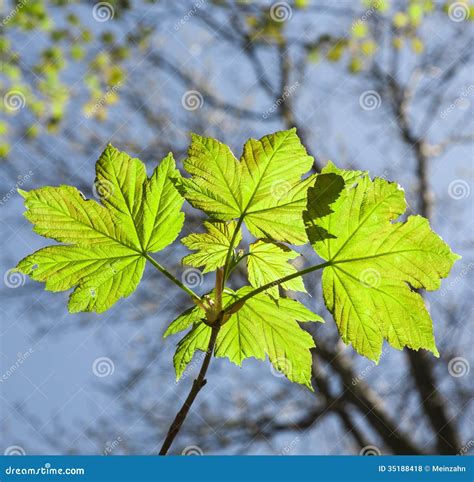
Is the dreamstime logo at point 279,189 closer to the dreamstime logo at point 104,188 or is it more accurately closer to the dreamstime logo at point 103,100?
the dreamstime logo at point 104,188

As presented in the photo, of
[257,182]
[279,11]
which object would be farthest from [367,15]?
[257,182]

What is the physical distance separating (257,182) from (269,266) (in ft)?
0.41

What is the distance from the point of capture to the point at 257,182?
2.67 ft

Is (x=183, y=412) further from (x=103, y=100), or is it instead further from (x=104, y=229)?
(x=103, y=100)

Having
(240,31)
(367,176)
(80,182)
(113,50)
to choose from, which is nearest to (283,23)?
(240,31)

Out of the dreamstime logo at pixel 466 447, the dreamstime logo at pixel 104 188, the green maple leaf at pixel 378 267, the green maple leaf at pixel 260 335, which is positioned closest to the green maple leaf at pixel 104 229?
the dreamstime logo at pixel 104 188

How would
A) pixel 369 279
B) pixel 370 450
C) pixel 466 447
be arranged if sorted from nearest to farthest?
pixel 369 279
pixel 466 447
pixel 370 450

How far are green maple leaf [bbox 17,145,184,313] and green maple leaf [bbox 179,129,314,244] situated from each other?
0.16 ft

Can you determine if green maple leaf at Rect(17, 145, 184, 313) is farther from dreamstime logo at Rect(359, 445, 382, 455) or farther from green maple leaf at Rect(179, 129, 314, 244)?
dreamstime logo at Rect(359, 445, 382, 455)

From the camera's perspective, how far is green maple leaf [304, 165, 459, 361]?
0.76m

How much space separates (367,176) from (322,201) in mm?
126

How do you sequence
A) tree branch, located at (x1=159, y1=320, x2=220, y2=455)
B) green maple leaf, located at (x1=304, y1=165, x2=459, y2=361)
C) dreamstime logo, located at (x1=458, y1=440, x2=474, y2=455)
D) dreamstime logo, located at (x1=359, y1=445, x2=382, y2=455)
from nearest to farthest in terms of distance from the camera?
tree branch, located at (x1=159, y1=320, x2=220, y2=455), green maple leaf, located at (x1=304, y1=165, x2=459, y2=361), dreamstime logo, located at (x1=458, y1=440, x2=474, y2=455), dreamstime logo, located at (x1=359, y1=445, x2=382, y2=455)

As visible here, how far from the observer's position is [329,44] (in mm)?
6180

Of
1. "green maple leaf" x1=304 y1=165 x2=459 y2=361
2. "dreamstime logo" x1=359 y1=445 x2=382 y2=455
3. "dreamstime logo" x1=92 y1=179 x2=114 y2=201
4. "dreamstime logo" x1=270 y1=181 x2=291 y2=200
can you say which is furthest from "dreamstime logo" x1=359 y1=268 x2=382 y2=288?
"dreamstime logo" x1=359 y1=445 x2=382 y2=455
